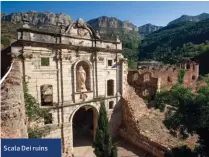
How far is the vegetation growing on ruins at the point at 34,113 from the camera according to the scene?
13488 mm

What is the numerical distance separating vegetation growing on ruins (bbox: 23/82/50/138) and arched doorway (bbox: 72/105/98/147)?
4.69m

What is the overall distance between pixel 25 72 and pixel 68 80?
12.9 feet

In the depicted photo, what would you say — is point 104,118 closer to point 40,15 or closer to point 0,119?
point 0,119

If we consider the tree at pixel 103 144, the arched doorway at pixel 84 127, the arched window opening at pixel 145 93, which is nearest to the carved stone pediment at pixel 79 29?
the arched doorway at pixel 84 127

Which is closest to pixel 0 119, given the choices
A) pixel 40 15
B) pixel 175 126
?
pixel 175 126

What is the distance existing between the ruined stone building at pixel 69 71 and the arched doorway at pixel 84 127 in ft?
3.81

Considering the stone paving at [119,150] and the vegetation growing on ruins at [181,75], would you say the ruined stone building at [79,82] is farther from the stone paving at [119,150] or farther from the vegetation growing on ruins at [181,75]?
the vegetation growing on ruins at [181,75]

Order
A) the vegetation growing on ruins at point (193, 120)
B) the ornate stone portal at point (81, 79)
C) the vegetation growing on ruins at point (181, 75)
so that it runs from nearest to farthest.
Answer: the vegetation growing on ruins at point (193, 120) → the ornate stone portal at point (81, 79) → the vegetation growing on ruins at point (181, 75)

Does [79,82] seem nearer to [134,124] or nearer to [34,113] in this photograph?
[34,113]

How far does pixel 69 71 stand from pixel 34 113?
498cm

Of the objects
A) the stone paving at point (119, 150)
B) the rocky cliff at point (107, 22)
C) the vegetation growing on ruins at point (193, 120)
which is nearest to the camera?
the vegetation growing on ruins at point (193, 120)

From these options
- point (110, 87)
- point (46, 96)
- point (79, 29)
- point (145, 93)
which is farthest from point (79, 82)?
point (145, 93)

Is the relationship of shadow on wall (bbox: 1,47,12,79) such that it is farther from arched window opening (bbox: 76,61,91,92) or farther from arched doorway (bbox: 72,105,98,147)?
arched doorway (bbox: 72,105,98,147)

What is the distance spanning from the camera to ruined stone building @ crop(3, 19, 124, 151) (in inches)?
599
